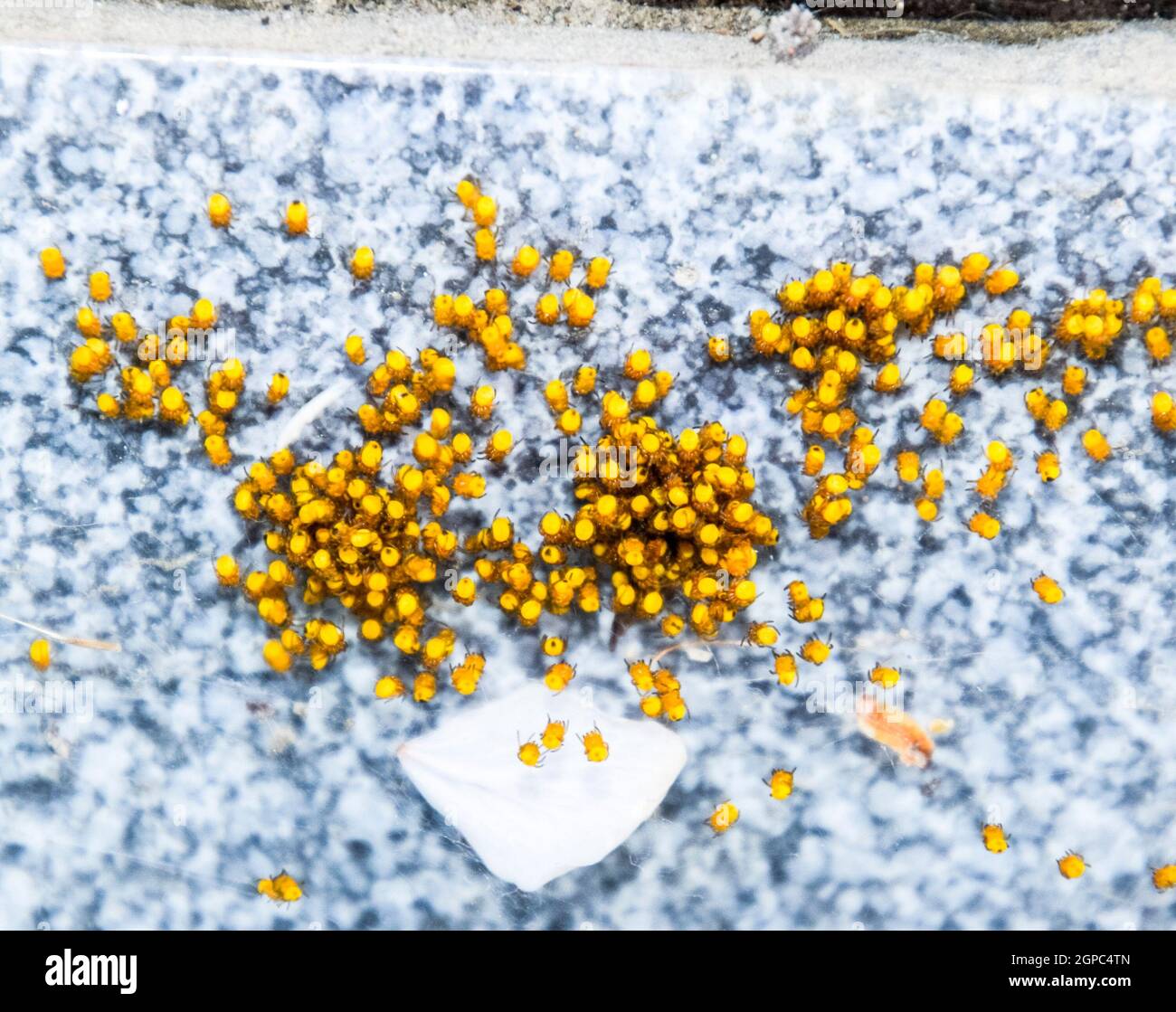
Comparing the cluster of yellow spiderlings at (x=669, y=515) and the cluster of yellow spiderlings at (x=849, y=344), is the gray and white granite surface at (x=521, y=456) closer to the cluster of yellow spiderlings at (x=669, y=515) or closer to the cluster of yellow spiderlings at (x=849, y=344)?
the cluster of yellow spiderlings at (x=849, y=344)

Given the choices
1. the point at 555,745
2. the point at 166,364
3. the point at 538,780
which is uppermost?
the point at 166,364

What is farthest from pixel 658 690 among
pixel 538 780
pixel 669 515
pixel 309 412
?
pixel 309 412

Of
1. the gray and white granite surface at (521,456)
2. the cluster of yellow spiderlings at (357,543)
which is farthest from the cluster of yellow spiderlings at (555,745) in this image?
the cluster of yellow spiderlings at (357,543)

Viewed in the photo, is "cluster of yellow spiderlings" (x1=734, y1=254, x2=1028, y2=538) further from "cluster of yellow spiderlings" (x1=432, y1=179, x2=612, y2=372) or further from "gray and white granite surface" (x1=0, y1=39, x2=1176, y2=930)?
"cluster of yellow spiderlings" (x1=432, y1=179, x2=612, y2=372)

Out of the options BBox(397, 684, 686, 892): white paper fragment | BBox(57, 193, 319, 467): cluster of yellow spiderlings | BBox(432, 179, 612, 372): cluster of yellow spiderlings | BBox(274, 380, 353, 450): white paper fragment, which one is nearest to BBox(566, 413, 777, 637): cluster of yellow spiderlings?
BBox(432, 179, 612, 372): cluster of yellow spiderlings

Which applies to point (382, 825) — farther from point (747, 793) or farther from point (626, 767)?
point (747, 793)

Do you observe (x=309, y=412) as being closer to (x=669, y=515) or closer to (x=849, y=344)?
(x=669, y=515)
